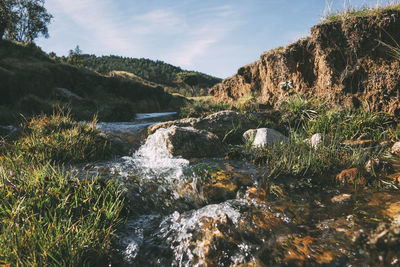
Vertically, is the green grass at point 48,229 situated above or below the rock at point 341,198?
above

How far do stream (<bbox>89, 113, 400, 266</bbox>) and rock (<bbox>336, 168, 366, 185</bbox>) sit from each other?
0.19m

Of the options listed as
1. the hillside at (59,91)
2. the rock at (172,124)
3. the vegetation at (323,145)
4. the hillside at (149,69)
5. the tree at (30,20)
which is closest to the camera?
the vegetation at (323,145)

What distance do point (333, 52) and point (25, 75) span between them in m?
13.3

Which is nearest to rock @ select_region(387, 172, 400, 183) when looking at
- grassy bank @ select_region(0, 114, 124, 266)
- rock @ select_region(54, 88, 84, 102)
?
grassy bank @ select_region(0, 114, 124, 266)

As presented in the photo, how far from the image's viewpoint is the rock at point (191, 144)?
450cm

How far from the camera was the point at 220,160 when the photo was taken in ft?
13.4

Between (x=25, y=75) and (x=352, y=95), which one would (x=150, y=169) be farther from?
(x=25, y=75)

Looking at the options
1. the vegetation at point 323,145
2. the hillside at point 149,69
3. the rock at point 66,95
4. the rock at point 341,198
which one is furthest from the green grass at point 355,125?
the hillside at point 149,69

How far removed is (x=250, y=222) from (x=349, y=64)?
5781 mm

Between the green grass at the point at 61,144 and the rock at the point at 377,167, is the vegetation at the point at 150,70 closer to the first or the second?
the green grass at the point at 61,144

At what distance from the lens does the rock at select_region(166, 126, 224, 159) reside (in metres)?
4.50

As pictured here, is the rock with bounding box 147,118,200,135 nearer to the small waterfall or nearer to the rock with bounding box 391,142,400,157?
the small waterfall

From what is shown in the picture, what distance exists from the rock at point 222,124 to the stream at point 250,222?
254cm

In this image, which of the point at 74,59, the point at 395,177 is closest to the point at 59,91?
the point at 395,177
